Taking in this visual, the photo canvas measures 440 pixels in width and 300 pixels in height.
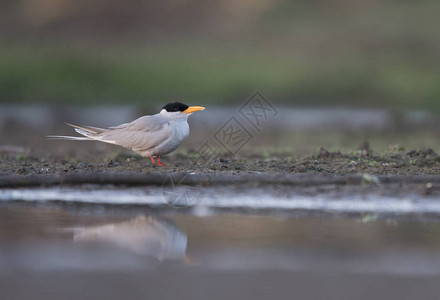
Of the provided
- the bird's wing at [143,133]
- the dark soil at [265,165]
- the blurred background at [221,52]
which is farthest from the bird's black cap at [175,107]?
the blurred background at [221,52]

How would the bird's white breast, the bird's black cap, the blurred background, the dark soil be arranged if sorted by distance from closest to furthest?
the dark soil < the bird's white breast < the bird's black cap < the blurred background

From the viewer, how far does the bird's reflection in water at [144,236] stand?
639 cm

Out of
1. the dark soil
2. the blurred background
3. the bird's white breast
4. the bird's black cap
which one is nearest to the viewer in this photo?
the dark soil

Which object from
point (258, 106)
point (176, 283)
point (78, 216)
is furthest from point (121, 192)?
point (258, 106)

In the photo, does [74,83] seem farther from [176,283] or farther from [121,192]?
[176,283]

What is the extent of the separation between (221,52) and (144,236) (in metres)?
20.5

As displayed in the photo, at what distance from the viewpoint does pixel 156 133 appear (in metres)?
9.84

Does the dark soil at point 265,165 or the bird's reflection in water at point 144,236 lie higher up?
the dark soil at point 265,165

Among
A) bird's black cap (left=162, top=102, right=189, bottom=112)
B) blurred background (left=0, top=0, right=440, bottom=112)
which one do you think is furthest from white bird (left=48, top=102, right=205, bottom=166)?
blurred background (left=0, top=0, right=440, bottom=112)

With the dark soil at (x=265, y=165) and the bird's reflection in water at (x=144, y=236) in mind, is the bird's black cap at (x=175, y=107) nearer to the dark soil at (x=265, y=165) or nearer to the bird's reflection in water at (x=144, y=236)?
the dark soil at (x=265, y=165)

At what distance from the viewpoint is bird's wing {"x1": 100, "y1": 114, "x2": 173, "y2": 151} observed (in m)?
9.82

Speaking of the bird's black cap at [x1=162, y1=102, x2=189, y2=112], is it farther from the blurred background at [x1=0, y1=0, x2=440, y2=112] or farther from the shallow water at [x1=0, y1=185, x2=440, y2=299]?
the blurred background at [x1=0, y1=0, x2=440, y2=112]

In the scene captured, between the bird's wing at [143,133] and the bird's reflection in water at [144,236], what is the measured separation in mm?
2484

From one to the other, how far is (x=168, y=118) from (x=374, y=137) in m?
6.16
